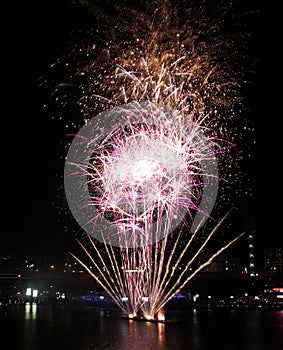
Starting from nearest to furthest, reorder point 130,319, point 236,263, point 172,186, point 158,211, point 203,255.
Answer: point 172,186 → point 158,211 → point 130,319 → point 203,255 → point 236,263

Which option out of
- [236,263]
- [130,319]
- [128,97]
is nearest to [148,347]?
[128,97]

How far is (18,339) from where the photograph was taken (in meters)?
21.3

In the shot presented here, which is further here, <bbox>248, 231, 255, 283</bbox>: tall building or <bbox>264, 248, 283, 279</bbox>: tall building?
<bbox>264, 248, 283, 279</bbox>: tall building

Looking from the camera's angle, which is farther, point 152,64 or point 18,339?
point 18,339

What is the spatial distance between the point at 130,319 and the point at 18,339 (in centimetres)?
1235

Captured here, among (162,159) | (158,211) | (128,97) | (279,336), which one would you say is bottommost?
(279,336)

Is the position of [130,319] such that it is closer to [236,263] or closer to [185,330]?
[185,330]

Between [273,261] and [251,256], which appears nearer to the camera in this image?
[251,256]

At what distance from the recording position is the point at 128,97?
20109 millimetres

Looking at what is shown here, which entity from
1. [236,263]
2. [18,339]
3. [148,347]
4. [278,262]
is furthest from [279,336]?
[278,262]

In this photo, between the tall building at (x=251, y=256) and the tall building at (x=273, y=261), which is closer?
the tall building at (x=251, y=256)

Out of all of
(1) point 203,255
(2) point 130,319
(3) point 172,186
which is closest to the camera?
(3) point 172,186

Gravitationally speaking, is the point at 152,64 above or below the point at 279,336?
above

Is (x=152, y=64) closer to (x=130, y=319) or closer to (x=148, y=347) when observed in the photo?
(x=148, y=347)
